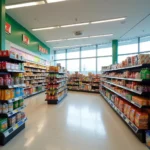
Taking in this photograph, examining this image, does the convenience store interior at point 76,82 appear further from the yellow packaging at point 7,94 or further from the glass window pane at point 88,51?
the glass window pane at point 88,51

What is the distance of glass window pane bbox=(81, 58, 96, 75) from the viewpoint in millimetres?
12297

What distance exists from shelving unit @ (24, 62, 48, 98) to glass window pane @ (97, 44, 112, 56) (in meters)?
5.63

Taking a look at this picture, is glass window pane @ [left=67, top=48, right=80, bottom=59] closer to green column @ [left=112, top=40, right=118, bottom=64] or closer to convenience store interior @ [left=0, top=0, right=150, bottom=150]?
convenience store interior @ [left=0, top=0, right=150, bottom=150]

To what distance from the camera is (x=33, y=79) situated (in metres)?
8.80

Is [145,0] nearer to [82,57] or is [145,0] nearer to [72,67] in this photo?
[82,57]

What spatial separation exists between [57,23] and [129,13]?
3784 mm

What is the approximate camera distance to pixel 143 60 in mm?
2736

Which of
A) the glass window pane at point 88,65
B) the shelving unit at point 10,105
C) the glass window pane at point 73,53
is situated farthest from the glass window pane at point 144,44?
the shelving unit at point 10,105

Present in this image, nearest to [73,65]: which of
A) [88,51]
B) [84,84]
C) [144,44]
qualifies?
[88,51]

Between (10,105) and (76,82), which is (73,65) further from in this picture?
(10,105)

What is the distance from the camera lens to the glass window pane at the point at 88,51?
481 inches

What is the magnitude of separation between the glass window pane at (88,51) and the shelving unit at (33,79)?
443cm

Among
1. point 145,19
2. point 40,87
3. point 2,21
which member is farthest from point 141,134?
point 40,87

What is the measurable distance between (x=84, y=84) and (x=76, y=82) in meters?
0.95
